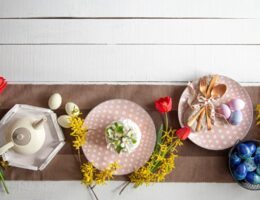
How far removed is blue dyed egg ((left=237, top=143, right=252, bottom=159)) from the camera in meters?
0.86

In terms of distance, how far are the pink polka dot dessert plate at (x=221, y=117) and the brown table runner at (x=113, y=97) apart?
0.10ft

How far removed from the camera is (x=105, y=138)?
906mm

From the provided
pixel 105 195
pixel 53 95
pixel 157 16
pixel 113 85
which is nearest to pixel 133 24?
pixel 157 16

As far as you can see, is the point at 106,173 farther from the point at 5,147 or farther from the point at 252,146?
the point at 252,146

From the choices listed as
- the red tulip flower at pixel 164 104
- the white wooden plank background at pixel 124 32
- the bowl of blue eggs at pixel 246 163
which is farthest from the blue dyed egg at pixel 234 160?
the white wooden plank background at pixel 124 32

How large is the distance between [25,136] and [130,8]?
0.45 meters

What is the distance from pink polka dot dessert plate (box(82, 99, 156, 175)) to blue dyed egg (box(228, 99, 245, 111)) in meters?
0.21

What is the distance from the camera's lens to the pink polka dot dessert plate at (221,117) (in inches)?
35.9

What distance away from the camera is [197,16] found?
0.98 m

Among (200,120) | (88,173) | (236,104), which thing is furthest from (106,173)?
(236,104)

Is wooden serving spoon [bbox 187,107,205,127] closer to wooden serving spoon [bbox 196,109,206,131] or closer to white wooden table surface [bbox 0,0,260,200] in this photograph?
wooden serving spoon [bbox 196,109,206,131]

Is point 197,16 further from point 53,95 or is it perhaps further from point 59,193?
point 59,193

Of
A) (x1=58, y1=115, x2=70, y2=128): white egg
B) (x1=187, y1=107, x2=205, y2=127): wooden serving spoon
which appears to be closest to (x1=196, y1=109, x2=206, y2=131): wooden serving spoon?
(x1=187, y1=107, x2=205, y2=127): wooden serving spoon

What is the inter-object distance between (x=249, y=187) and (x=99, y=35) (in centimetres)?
58
